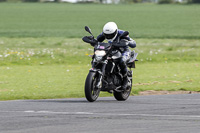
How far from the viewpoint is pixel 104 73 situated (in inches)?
545

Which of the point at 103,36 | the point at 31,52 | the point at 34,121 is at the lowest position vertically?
the point at 31,52

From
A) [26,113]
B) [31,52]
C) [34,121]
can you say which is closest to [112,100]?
[26,113]

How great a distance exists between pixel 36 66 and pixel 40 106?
12748 mm

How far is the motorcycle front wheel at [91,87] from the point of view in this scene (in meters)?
13.4

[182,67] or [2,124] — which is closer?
[2,124]

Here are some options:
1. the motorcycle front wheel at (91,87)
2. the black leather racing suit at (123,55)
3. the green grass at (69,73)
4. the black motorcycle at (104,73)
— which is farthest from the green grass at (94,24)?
the motorcycle front wheel at (91,87)

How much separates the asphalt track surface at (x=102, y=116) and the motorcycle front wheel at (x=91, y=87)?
0.60ft

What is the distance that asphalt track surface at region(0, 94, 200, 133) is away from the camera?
32.7 feet

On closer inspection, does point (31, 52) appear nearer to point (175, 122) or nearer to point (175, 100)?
point (175, 100)

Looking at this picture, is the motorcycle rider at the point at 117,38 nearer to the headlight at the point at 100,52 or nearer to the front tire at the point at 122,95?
the front tire at the point at 122,95

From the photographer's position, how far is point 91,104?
530 inches

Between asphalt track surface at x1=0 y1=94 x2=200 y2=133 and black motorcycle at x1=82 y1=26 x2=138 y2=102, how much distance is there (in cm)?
28

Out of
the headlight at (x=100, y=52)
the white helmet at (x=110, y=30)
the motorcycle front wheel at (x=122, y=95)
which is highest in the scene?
the white helmet at (x=110, y=30)

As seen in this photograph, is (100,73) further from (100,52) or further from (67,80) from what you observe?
(67,80)
